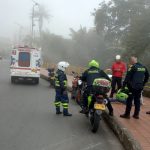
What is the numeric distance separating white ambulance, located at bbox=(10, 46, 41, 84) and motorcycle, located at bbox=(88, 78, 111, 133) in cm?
1475

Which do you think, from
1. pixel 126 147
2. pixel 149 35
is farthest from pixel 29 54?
pixel 126 147

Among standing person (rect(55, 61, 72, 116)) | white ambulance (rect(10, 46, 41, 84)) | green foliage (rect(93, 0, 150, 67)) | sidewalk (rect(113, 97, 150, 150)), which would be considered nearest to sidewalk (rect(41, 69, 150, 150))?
sidewalk (rect(113, 97, 150, 150))

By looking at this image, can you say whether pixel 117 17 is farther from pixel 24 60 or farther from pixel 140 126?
pixel 140 126

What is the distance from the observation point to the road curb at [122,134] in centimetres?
820

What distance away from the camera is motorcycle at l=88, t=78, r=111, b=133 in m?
10.5

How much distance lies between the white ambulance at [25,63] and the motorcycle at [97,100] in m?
14.7

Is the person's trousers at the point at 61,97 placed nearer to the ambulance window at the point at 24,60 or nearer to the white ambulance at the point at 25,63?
the white ambulance at the point at 25,63

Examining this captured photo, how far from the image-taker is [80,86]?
1480 cm

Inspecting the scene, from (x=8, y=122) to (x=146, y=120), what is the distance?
367 centimetres

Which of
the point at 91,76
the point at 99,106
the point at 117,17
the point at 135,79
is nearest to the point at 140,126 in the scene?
the point at 99,106

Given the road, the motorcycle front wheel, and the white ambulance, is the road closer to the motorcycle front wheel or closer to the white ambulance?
the motorcycle front wheel

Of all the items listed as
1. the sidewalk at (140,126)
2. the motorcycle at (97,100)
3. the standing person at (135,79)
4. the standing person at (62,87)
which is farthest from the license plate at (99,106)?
the standing person at (62,87)

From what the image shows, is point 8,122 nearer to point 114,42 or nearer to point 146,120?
point 146,120

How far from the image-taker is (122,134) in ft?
31.1
